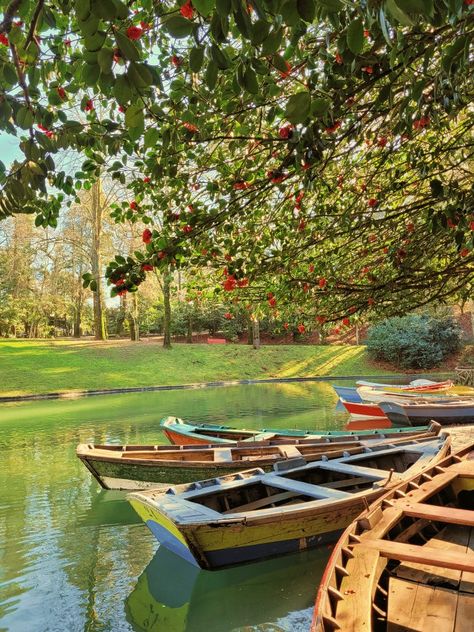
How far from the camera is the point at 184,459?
8312 millimetres

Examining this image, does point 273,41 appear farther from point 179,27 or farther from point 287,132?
point 287,132

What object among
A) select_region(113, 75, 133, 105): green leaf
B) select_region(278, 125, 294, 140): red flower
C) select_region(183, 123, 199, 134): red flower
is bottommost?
select_region(113, 75, 133, 105): green leaf

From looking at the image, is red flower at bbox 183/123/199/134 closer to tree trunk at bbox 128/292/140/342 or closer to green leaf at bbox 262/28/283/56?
green leaf at bbox 262/28/283/56

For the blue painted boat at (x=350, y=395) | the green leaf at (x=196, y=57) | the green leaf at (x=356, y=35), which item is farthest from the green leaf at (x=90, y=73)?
the blue painted boat at (x=350, y=395)

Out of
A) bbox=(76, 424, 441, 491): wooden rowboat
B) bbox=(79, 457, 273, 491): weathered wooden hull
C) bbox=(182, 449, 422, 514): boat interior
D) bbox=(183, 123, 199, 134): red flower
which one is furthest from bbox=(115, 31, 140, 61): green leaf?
bbox=(79, 457, 273, 491): weathered wooden hull

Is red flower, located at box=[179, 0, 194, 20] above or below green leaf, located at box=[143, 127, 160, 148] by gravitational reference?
above

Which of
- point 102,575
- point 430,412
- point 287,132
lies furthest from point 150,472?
point 430,412

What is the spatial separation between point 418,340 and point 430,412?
61.6ft

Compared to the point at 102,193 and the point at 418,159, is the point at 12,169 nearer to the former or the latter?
the point at 418,159

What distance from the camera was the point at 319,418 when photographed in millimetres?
16359

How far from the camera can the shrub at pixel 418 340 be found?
99.7 ft

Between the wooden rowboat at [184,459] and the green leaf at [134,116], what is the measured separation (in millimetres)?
5927

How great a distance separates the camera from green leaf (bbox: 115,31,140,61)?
1.27 meters

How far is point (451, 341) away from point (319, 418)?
18.3m
